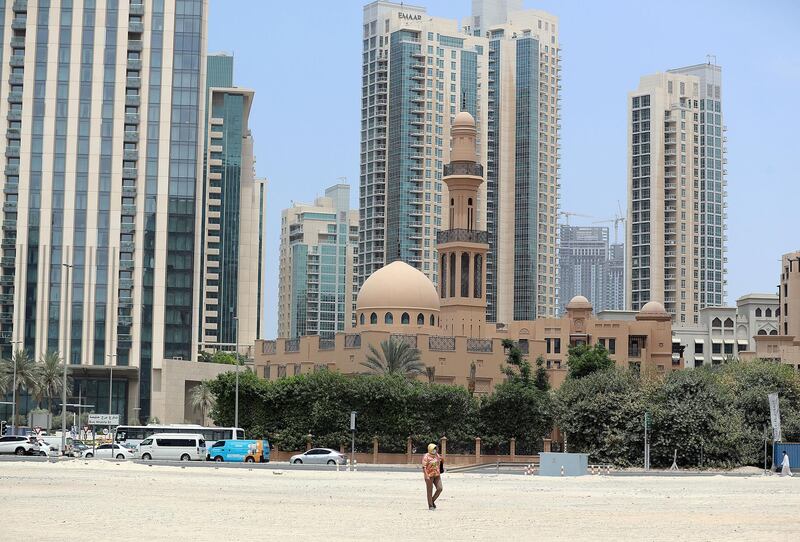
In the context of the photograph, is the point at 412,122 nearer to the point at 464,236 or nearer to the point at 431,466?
the point at 464,236

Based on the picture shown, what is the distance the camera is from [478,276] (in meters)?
94.9

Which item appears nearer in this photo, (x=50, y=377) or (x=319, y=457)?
(x=319, y=457)

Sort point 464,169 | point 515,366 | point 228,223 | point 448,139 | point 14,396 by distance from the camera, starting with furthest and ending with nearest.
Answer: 1. point 228,223
2. point 448,139
3. point 464,169
4. point 515,366
5. point 14,396

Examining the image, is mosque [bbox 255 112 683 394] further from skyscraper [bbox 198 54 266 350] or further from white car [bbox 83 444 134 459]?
skyscraper [bbox 198 54 266 350]

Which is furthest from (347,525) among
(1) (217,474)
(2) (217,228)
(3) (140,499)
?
(2) (217,228)

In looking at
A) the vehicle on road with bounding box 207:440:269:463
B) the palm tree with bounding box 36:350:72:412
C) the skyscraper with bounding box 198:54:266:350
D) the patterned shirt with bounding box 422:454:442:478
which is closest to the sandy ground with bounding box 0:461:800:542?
the patterned shirt with bounding box 422:454:442:478

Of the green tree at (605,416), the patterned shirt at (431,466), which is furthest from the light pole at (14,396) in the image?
the patterned shirt at (431,466)

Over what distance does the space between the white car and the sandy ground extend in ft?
65.4

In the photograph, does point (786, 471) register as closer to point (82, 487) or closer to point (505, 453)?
point (505, 453)

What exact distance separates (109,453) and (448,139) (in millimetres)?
95068

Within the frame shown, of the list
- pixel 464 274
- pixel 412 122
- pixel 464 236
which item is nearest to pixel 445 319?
pixel 464 274

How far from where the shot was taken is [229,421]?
76688mm

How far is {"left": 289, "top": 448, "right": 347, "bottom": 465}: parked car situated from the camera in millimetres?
68562

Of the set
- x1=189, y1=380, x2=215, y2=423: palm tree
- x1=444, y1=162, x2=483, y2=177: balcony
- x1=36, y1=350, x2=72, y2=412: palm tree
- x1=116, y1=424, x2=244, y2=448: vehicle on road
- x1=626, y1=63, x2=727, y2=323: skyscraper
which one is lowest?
x1=116, y1=424, x2=244, y2=448: vehicle on road
